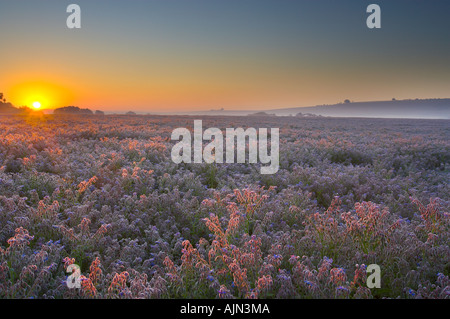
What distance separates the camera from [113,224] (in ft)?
14.9

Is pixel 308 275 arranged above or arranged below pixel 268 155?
below

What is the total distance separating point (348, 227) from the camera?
3916 mm

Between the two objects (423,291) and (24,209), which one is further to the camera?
(24,209)

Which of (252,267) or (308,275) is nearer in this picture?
(308,275)
